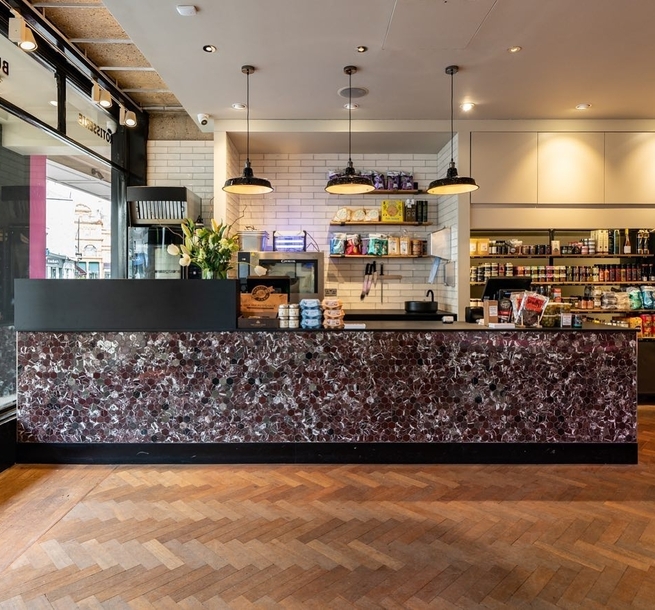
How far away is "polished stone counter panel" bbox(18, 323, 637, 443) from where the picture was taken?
10.8 ft

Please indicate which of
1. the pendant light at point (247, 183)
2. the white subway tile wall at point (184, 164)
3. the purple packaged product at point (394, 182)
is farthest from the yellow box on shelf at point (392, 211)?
the white subway tile wall at point (184, 164)

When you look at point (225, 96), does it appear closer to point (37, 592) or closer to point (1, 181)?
point (1, 181)

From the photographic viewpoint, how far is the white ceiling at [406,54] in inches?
123

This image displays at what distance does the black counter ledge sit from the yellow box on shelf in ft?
9.00

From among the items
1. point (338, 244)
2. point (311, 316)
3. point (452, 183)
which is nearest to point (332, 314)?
point (311, 316)

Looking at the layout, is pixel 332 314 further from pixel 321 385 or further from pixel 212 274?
pixel 212 274

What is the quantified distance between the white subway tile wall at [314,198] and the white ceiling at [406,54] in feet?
3.34

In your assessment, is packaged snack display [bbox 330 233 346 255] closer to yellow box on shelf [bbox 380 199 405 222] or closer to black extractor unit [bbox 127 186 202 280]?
yellow box on shelf [bbox 380 199 405 222]

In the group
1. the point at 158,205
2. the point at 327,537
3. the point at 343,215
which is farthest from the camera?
the point at 343,215

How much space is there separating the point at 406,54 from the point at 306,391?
280cm

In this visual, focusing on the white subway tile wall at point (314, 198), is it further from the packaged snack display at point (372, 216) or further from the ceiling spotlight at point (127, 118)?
the ceiling spotlight at point (127, 118)

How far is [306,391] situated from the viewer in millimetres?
3303

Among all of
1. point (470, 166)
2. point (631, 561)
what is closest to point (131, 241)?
point (470, 166)

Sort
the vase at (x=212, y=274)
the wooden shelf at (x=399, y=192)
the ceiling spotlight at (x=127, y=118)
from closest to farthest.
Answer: the vase at (x=212, y=274) → the ceiling spotlight at (x=127, y=118) → the wooden shelf at (x=399, y=192)
